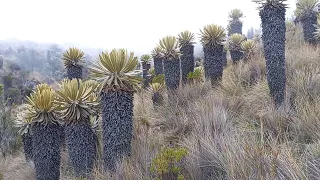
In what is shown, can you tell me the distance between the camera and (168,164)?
3928 mm

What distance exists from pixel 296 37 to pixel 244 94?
6.89 m

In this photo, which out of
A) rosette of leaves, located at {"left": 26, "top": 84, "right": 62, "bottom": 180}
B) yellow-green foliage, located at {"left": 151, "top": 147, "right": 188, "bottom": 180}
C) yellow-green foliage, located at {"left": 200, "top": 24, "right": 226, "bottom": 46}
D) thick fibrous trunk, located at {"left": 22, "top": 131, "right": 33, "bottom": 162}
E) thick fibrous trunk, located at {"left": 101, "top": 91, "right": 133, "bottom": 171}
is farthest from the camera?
yellow-green foliage, located at {"left": 200, "top": 24, "right": 226, "bottom": 46}

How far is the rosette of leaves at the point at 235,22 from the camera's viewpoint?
65.3 ft

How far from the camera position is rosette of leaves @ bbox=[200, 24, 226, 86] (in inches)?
346

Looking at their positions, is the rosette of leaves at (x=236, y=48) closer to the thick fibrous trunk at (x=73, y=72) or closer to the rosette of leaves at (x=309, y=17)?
the rosette of leaves at (x=309, y=17)

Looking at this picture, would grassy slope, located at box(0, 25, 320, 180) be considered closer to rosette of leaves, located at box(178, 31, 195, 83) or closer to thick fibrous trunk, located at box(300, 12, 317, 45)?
rosette of leaves, located at box(178, 31, 195, 83)

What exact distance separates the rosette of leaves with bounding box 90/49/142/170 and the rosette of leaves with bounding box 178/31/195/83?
171 inches

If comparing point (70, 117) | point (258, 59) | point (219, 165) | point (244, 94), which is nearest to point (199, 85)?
point (244, 94)

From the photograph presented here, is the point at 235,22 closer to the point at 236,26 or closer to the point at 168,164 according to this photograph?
the point at 236,26

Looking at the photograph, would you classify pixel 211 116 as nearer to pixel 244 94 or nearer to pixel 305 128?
pixel 305 128

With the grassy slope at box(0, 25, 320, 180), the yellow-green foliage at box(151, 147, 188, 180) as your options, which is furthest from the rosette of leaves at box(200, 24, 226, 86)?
the yellow-green foliage at box(151, 147, 188, 180)

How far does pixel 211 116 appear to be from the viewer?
5.71 meters

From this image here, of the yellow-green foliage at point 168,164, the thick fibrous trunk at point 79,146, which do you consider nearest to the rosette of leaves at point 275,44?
the yellow-green foliage at point 168,164

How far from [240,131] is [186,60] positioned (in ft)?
15.5
